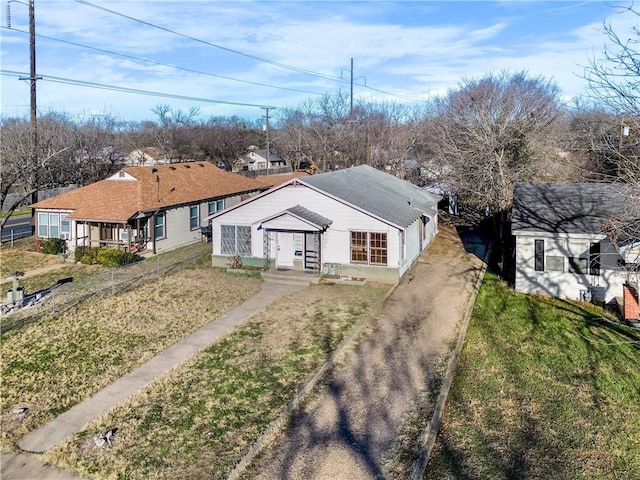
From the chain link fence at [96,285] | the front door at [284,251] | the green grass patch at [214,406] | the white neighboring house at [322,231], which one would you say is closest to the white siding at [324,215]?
the white neighboring house at [322,231]

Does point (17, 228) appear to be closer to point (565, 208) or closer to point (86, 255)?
point (86, 255)

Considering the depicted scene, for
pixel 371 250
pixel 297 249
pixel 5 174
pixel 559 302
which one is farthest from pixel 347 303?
pixel 5 174

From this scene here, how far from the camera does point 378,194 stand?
26203 mm

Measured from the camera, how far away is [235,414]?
1103cm

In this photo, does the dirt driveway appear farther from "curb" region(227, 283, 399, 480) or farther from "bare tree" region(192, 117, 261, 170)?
"bare tree" region(192, 117, 261, 170)

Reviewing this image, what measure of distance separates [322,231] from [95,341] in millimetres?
10369

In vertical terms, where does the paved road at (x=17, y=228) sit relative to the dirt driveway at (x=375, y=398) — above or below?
above

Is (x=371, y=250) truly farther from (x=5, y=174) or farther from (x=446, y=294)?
(x=5, y=174)

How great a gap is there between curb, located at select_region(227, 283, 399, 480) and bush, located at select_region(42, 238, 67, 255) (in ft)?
60.8

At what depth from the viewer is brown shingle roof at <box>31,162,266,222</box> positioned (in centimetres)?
2628

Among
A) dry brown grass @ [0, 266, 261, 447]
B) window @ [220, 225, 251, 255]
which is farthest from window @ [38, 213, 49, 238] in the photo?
window @ [220, 225, 251, 255]

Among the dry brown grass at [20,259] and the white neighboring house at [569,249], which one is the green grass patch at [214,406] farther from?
the dry brown grass at [20,259]

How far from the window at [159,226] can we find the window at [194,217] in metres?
2.54

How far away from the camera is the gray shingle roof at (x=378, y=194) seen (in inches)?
891
